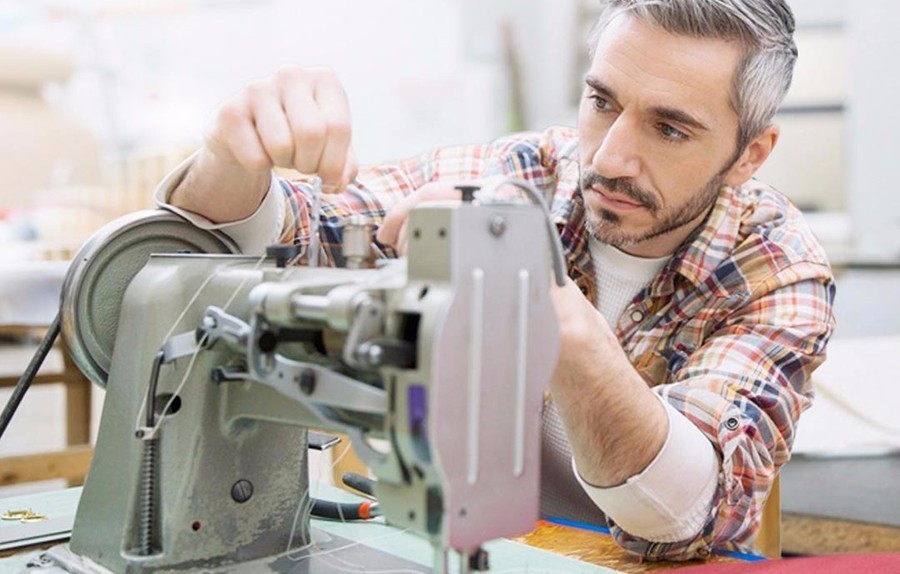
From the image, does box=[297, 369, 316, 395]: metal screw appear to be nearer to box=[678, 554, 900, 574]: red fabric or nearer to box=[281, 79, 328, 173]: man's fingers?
box=[281, 79, 328, 173]: man's fingers

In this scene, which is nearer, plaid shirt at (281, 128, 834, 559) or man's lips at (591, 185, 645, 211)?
plaid shirt at (281, 128, 834, 559)

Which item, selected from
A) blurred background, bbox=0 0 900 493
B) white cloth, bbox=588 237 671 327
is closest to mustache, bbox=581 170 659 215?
white cloth, bbox=588 237 671 327

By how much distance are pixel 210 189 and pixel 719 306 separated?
2.01ft

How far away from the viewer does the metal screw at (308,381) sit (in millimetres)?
764

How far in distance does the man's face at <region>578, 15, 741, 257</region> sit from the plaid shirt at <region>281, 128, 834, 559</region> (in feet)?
0.26

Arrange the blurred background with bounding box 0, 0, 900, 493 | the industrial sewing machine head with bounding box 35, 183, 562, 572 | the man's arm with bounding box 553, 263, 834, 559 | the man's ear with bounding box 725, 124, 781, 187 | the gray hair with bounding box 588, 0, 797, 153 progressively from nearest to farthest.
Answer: the industrial sewing machine head with bounding box 35, 183, 562, 572
the man's arm with bounding box 553, 263, 834, 559
the gray hair with bounding box 588, 0, 797, 153
the man's ear with bounding box 725, 124, 781, 187
the blurred background with bounding box 0, 0, 900, 493

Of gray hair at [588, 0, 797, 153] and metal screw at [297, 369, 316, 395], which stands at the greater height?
gray hair at [588, 0, 797, 153]

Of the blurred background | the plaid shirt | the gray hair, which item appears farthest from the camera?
the blurred background

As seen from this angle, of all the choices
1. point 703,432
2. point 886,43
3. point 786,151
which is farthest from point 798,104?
point 703,432

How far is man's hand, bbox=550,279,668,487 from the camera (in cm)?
87

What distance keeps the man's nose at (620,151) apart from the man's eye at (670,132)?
0.11 feet

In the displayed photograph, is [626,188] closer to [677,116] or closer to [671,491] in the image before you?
[677,116]

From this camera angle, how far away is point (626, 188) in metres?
1.28

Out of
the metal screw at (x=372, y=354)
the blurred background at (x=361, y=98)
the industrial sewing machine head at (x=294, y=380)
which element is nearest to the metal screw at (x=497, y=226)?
the industrial sewing machine head at (x=294, y=380)
